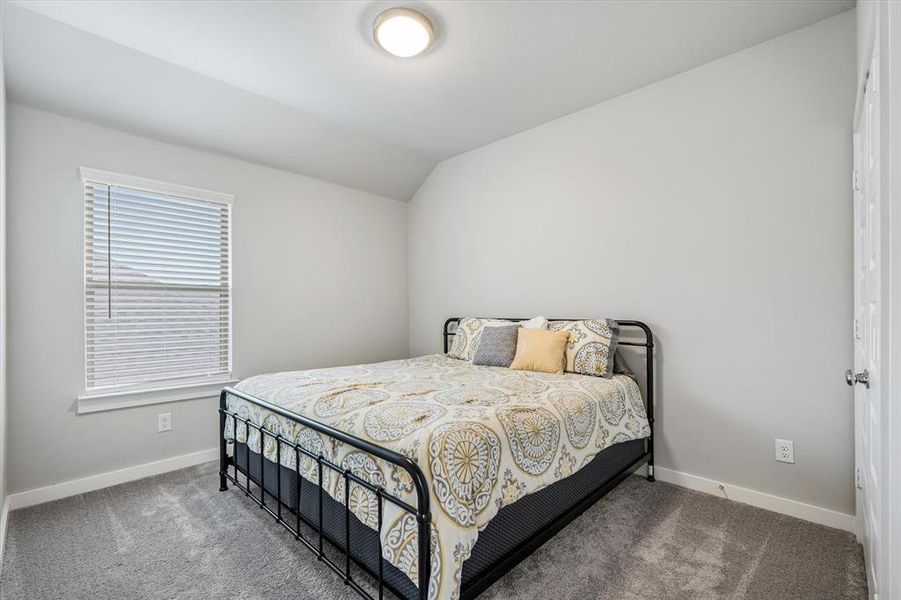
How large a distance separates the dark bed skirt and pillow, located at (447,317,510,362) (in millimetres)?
1319

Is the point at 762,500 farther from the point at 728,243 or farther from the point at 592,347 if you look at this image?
the point at 728,243

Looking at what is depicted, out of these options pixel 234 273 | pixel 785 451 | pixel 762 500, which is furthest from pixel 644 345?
pixel 234 273

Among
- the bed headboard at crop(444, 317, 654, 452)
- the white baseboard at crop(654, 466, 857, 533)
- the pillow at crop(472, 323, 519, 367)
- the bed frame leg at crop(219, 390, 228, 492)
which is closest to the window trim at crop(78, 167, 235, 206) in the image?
the bed frame leg at crop(219, 390, 228, 492)

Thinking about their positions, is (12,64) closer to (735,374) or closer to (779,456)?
(735,374)

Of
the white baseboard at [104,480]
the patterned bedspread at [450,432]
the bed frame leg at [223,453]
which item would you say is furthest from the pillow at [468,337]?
the white baseboard at [104,480]

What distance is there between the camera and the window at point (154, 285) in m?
2.63

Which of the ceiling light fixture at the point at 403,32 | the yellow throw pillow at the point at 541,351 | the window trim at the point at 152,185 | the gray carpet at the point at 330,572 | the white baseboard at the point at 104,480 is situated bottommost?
the gray carpet at the point at 330,572

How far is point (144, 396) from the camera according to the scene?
2.79 meters

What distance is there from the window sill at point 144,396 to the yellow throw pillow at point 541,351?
219 cm

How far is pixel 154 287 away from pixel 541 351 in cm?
267

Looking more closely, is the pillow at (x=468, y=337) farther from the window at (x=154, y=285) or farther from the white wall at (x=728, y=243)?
the window at (x=154, y=285)

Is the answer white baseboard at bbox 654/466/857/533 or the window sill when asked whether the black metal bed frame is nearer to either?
white baseboard at bbox 654/466/857/533

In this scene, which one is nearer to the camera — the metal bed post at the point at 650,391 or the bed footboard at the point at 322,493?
the bed footboard at the point at 322,493

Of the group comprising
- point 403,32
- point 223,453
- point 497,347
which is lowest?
point 223,453
